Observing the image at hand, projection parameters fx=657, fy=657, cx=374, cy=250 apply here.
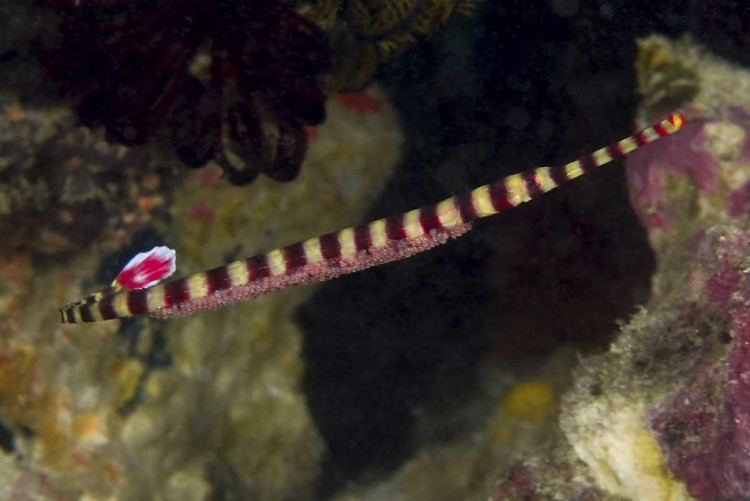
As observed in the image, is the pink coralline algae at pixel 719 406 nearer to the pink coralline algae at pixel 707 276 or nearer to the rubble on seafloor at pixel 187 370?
the pink coralline algae at pixel 707 276

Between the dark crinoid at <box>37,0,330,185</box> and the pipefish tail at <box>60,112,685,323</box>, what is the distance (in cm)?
134

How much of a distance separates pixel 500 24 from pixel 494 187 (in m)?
2.52

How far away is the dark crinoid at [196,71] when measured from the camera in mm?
4160

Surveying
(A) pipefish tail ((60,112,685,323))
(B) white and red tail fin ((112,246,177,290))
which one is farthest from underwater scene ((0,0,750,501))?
(B) white and red tail fin ((112,246,177,290))

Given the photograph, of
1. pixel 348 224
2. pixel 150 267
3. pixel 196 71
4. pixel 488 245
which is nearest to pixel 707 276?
pixel 488 245

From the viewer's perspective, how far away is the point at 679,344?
12.2 ft

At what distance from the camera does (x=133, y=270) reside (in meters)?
3.51

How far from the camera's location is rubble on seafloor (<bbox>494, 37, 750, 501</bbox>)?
126 inches

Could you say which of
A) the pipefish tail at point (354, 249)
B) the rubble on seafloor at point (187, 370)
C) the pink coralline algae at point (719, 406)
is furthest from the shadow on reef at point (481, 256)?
the pipefish tail at point (354, 249)

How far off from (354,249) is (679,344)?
6.36ft

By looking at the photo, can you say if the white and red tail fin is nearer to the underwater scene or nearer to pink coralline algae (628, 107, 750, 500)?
the underwater scene

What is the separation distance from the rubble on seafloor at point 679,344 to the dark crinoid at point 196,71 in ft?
8.37

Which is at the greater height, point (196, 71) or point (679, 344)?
point (196, 71)

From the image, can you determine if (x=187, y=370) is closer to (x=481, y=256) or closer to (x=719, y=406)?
(x=481, y=256)
